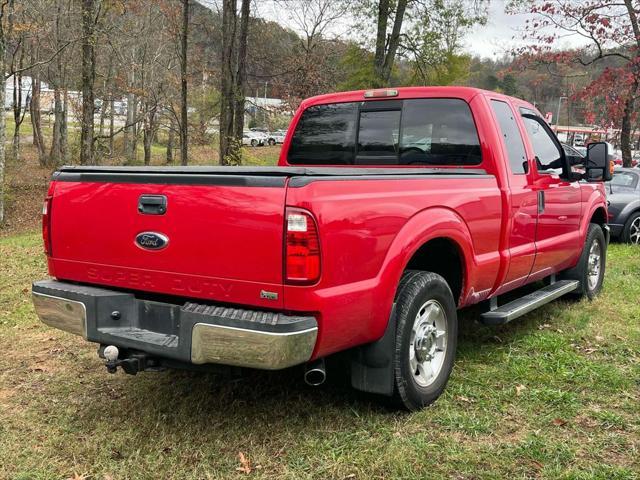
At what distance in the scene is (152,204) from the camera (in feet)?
10.4

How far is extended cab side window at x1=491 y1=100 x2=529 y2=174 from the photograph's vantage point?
469 cm

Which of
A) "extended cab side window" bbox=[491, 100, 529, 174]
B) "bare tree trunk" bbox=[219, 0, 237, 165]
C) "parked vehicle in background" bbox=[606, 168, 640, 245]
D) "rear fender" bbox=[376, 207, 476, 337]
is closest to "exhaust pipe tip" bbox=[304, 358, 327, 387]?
"rear fender" bbox=[376, 207, 476, 337]

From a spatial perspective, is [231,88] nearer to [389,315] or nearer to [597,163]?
[597,163]

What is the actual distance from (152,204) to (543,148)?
370 cm

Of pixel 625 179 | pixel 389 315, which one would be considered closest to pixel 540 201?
pixel 389 315

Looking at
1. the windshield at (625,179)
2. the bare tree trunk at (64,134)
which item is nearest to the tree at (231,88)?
the windshield at (625,179)

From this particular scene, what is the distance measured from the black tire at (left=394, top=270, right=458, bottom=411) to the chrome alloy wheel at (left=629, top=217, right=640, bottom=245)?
8.10 m

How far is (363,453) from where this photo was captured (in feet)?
10.5

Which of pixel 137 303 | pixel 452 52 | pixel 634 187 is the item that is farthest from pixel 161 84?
pixel 137 303

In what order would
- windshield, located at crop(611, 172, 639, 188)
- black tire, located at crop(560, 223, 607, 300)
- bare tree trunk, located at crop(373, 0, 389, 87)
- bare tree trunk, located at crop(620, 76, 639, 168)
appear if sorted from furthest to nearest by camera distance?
bare tree trunk, located at crop(373, 0, 389, 87), bare tree trunk, located at crop(620, 76, 639, 168), windshield, located at crop(611, 172, 639, 188), black tire, located at crop(560, 223, 607, 300)

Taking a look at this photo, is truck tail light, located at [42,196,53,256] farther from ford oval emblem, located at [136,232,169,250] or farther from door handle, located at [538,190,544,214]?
door handle, located at [538,190,544,214]

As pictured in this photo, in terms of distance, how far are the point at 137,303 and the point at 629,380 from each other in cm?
339

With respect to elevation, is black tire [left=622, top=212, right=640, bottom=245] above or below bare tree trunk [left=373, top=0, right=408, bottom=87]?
below

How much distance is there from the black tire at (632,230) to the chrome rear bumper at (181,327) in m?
9.38
